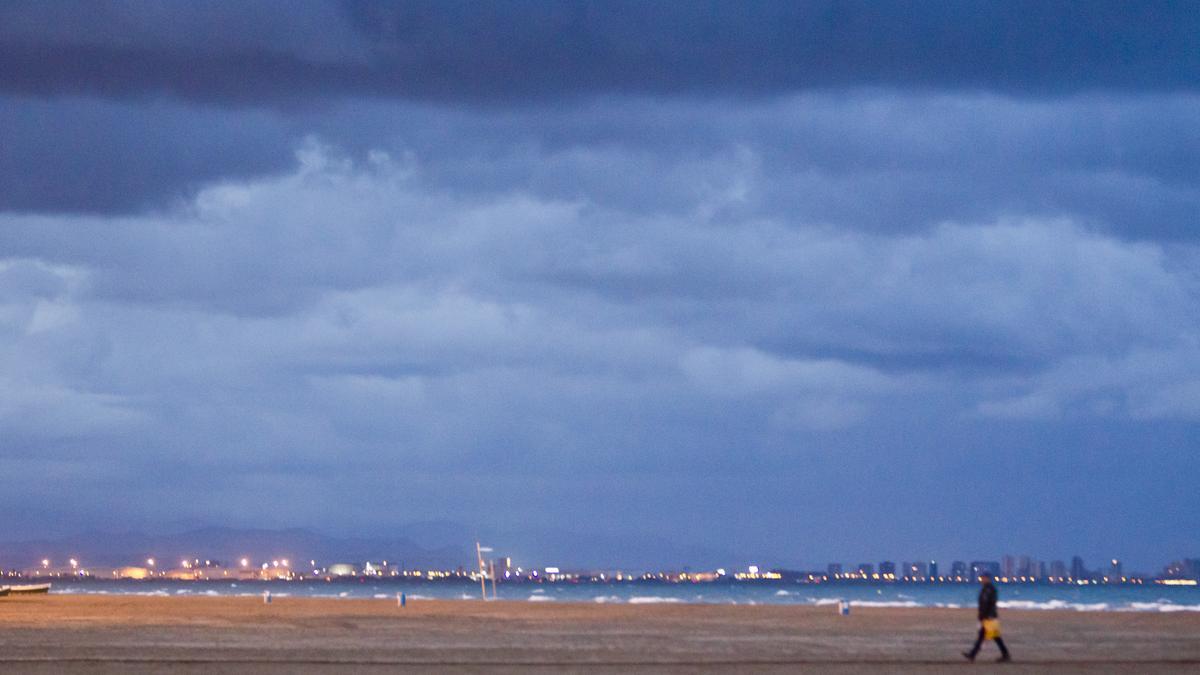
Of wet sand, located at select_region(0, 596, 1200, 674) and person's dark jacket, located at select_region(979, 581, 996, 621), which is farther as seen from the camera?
person's dark jacket, located at select_region(979, 581, 996, 621)

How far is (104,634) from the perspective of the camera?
120 ft

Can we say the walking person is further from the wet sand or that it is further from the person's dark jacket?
the wet sand

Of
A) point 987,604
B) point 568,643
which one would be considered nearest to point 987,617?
point 987,604

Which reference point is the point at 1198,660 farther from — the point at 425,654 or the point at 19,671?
the point at 19,671

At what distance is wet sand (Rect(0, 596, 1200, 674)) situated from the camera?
2761 centimetres

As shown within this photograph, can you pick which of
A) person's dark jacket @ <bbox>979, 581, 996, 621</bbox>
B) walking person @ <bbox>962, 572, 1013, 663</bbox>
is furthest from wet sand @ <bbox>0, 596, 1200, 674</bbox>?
person's dark jacket @ <bbox>979, 581, 996, 621</bbox>

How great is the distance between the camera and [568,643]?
1342 inches

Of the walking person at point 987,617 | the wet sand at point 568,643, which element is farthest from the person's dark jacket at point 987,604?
the wet sand at point 568,643

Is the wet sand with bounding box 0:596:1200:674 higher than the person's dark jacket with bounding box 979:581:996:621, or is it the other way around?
the person's dark jacket with bounding box 979:581:996:621

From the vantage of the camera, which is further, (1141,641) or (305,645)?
(1141,641)

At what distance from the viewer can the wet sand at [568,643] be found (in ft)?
90.6

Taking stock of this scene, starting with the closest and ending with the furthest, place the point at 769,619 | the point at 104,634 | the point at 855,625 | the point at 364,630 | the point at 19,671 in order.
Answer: the point at 19,671 → the point at 104,634 → the point at 364,630 → the point at 855,625 → the point at 769,619

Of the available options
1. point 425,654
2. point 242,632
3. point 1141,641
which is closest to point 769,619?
point 1141,641

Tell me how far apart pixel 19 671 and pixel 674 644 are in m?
14.5
